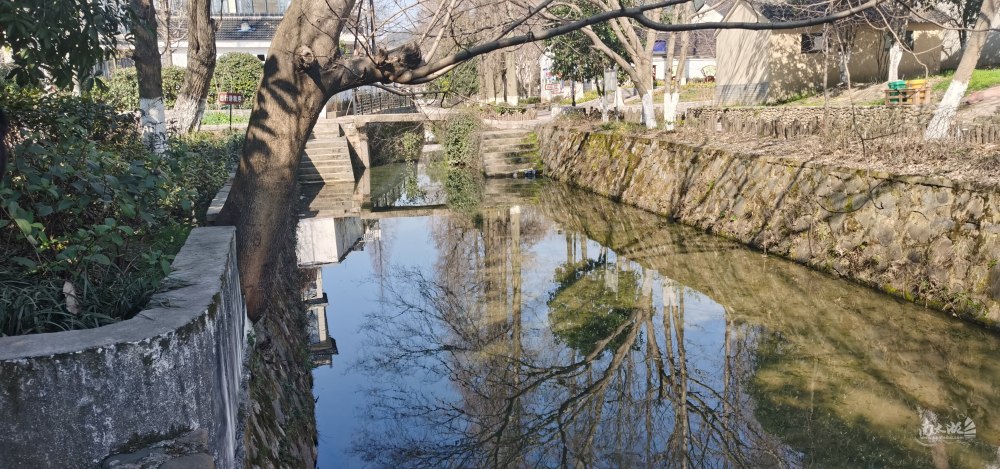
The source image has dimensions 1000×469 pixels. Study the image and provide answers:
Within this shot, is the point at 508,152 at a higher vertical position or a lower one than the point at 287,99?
lower

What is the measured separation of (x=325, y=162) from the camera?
88.5 feet

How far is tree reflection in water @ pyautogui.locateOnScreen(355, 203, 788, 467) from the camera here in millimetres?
6516

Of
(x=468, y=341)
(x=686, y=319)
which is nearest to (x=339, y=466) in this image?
(x=468, y=341)

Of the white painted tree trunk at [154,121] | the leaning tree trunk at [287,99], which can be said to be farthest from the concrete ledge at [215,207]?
the white painted tree trunk at [154,121]

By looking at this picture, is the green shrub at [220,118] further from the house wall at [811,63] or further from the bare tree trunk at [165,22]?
the house wall at [811,63]

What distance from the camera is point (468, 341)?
30.1 ft

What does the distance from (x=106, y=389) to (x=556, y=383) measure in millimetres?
5416

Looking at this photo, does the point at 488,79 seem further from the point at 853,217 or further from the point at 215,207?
the point at 215,207

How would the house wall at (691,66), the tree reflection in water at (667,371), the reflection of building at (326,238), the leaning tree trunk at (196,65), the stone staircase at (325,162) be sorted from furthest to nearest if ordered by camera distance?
1. the house wall at (691,66)
2. the stone staircase at (325,162)
3. the reflection of building at (326,238)
4. the leaning tree trunk at (196,65)
5. the tree reflection in water at (667,371)

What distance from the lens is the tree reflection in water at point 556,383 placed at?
21.4ft

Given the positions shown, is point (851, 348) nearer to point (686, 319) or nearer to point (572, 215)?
point (686, 319)

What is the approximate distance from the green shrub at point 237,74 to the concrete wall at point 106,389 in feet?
92.5

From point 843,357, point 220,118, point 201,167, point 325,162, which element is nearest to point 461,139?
point 325,162

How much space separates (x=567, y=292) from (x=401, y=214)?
8864 millimetres
